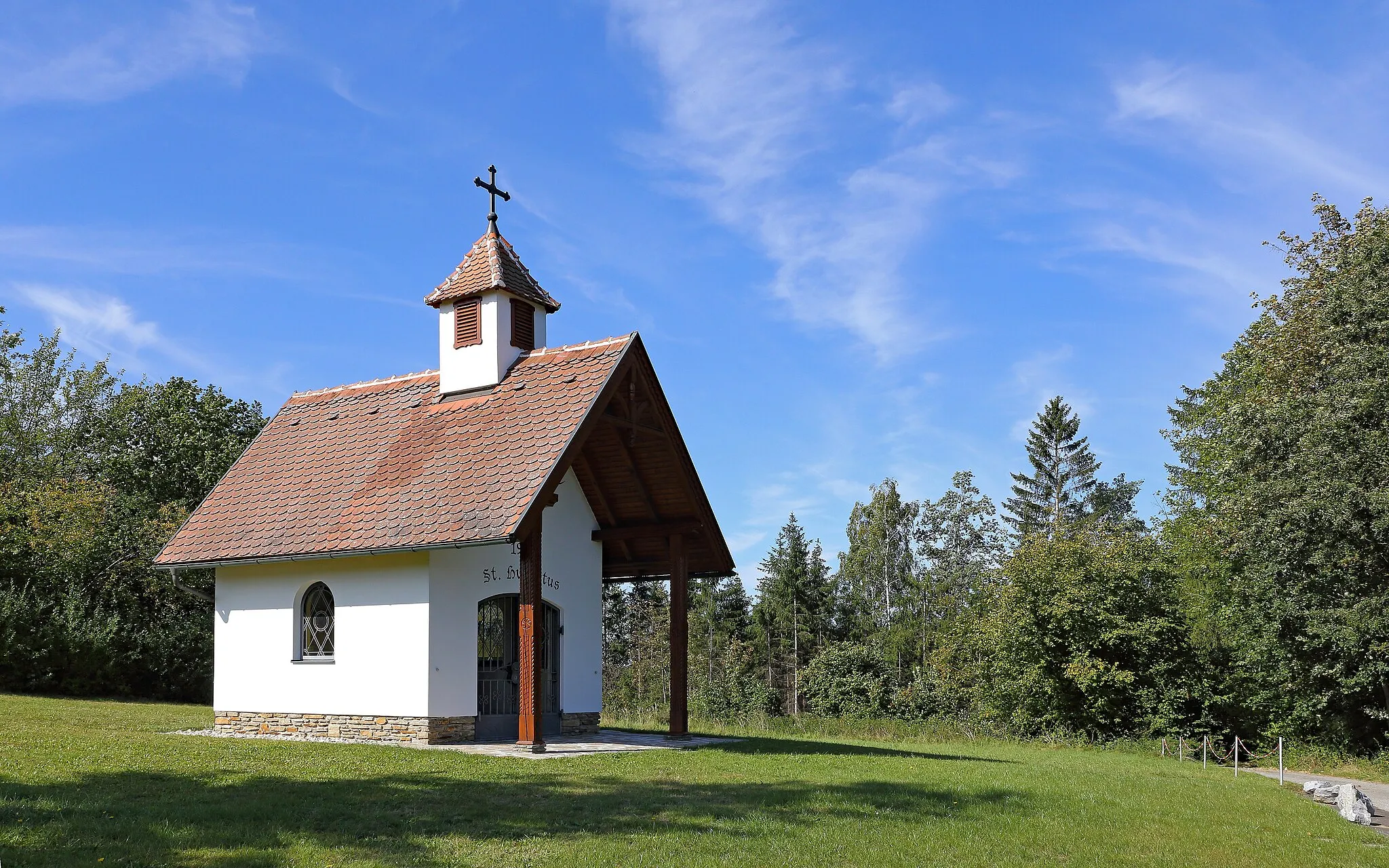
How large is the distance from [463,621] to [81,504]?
18.0 metres

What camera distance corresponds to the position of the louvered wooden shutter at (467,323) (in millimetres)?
19375

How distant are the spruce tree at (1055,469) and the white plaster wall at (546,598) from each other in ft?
139

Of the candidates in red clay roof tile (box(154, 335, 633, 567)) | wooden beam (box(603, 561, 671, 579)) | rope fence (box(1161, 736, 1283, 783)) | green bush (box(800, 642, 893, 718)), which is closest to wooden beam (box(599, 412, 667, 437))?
red clay roof tile (box(154, 335, 633, 567))

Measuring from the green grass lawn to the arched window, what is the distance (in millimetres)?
2432

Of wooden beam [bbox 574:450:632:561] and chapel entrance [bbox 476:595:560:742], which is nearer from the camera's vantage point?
chapel entrance [bbox 476:595:560:742]

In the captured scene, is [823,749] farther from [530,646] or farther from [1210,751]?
[1210,751]

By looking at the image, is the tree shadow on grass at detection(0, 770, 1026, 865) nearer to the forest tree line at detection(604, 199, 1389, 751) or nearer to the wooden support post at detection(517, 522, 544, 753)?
the wooden support post at detection(517, 522, 544, 753)

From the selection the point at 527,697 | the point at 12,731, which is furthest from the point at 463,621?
the point at 12,731

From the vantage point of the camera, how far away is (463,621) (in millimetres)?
16844

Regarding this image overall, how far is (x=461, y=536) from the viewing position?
50.2 ft

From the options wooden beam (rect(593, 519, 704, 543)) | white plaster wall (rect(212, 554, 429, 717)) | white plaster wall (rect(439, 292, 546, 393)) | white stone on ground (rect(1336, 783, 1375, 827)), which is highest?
white plaster wall (rect(439, 292, 546, 393))

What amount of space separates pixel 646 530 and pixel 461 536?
462cm

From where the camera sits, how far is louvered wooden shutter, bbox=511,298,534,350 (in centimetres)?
1945

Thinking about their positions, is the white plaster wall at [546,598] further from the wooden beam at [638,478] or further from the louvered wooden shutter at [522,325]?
the louvered wooden shutter at [522,325]
